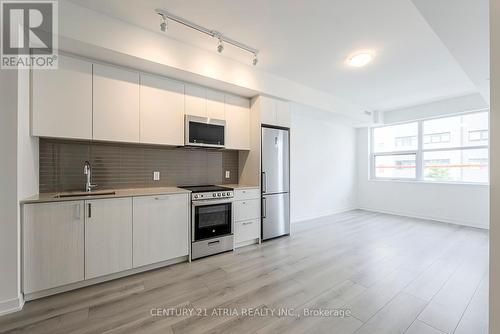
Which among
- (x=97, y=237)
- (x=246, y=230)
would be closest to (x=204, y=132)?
(x=246, y=230)

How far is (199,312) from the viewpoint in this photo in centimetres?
191

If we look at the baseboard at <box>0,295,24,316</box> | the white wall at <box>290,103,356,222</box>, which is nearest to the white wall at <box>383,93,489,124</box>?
the white wall at <box>290,103,356,222</box>

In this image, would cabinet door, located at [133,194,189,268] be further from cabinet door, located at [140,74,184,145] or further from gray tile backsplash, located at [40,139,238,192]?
cabinet door, located at [140,74,184,145]

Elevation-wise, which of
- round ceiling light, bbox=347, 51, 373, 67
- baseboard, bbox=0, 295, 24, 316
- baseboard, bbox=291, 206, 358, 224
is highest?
round ceiling light, bbox=347, 51, 373, 67

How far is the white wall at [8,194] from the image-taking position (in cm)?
183

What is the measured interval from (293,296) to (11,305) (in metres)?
2.53

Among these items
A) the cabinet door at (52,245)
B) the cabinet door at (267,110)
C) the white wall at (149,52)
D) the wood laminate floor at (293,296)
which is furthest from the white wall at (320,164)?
the cabinet door at (52,245)

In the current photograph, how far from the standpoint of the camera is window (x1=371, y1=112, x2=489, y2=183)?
4.72 m

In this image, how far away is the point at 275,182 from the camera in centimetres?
389

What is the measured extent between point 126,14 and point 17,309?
3012 millimetres

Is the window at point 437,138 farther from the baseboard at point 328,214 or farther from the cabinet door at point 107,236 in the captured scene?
the cabinet door at point 107,236

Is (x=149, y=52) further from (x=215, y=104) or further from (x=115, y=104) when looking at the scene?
(x=215, y=104)

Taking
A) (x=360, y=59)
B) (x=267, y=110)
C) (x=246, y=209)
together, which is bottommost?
(x=246, y=209)

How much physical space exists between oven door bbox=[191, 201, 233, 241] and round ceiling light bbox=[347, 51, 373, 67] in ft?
9.22
